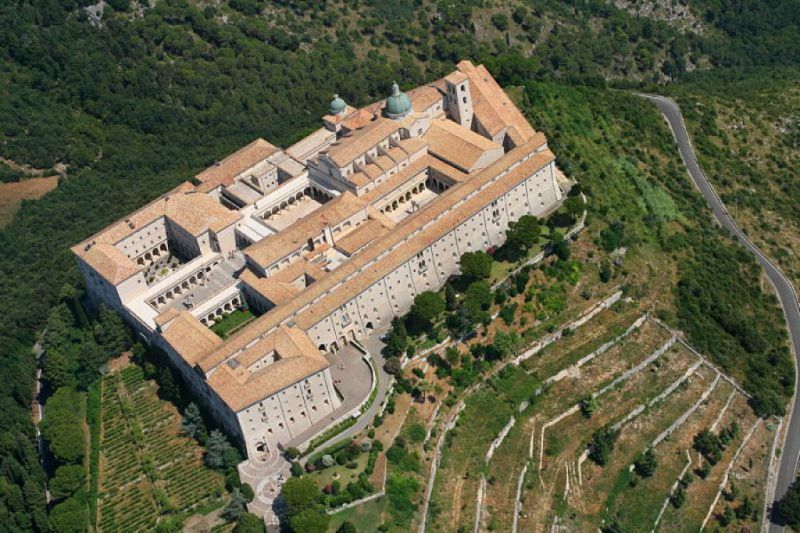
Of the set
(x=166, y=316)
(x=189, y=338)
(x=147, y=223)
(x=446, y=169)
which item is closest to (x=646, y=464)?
(x=446, y=169)

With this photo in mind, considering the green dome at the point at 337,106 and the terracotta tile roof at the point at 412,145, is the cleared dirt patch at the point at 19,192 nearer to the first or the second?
the green dome at the point at 337,106

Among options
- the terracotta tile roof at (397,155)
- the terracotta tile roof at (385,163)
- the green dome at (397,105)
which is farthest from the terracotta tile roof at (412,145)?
the green dome at (397,105)

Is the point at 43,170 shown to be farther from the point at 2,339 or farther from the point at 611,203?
the point at 611,203

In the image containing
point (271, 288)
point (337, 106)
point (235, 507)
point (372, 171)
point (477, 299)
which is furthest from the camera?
point (337, 106)

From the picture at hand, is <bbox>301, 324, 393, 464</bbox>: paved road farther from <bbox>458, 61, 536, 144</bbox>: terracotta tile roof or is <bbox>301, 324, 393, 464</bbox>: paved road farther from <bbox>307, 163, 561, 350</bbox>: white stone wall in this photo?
<bbox>458, 61, 536, 144</bbox>: terracotta tile roof

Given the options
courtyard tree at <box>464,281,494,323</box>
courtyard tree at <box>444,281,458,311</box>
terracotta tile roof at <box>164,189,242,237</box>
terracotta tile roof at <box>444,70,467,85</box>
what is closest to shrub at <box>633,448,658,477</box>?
courtyard tree at <box>464,281,494,323</box>

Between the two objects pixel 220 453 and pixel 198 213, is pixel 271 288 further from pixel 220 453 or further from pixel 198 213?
pixel 220 453
